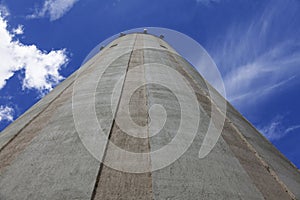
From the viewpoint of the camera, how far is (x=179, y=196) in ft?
10.2

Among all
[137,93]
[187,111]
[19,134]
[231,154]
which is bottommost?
[231,154]

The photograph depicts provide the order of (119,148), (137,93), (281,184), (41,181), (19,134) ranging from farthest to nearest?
(137,93), (19,134), (281,184), (119,148), (41,181)

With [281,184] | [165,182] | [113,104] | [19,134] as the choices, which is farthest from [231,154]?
[19,134]

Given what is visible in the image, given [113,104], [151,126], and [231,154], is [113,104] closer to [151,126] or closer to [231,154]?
[151,126]

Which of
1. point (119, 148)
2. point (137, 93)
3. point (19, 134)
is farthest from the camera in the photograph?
point (137, 93)

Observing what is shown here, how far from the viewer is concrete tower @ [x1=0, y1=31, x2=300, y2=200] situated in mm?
3248

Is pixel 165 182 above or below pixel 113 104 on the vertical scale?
below

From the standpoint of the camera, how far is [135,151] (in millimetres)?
3811

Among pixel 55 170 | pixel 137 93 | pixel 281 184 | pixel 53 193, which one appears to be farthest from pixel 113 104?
pixel 281 184

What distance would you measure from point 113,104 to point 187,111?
1.18 meters

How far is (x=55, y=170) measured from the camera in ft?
11.4

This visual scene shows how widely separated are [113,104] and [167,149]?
157cm

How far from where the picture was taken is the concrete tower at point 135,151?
10.7ft

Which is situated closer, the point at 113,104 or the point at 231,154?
the point at 231,154
